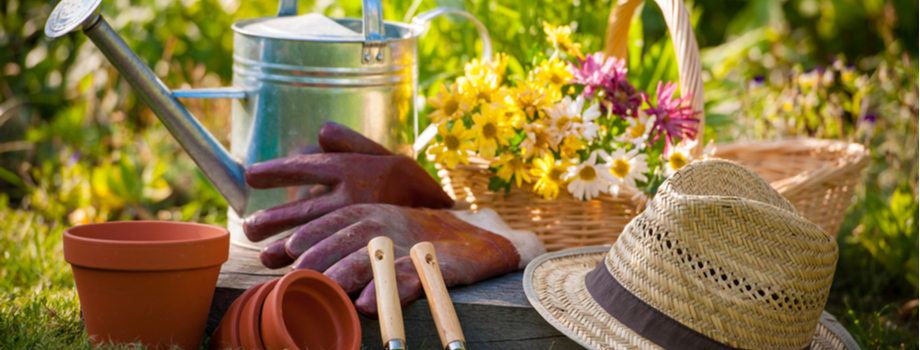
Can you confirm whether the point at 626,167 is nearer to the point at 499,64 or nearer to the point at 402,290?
the point at 499,64

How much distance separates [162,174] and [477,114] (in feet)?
5.44

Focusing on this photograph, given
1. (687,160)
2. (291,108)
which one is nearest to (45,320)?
(291,108)

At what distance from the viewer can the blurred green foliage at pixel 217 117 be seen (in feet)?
6.18

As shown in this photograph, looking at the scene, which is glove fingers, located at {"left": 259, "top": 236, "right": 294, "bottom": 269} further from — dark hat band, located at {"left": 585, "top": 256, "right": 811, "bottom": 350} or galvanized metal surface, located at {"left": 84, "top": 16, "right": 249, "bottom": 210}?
dark hat band, located at {"left": 585, "top": 256, "right": 811, "bottom": 350}

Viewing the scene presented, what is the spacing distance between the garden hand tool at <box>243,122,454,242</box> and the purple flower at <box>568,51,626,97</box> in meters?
0.39

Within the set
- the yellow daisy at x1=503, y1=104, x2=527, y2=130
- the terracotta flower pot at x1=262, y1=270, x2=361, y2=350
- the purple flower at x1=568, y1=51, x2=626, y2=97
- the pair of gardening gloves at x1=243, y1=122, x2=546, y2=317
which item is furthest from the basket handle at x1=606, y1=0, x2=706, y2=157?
the terracotta flower pot at x1=262, y1=270, x2=361, y2=350

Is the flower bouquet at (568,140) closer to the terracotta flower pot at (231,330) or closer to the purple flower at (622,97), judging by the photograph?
the purple flower at (622,97)

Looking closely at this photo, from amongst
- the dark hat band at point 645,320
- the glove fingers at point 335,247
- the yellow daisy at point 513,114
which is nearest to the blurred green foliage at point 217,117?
the yellow daisy at point 513,114

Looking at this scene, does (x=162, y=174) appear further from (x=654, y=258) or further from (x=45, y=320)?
(x=654, y=258)

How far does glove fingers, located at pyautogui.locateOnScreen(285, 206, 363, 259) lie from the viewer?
127cm

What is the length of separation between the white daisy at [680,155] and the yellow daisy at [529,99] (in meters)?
0.27

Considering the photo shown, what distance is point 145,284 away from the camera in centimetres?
105

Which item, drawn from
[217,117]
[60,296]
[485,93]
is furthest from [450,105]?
[217,117]

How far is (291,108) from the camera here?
1462mm
